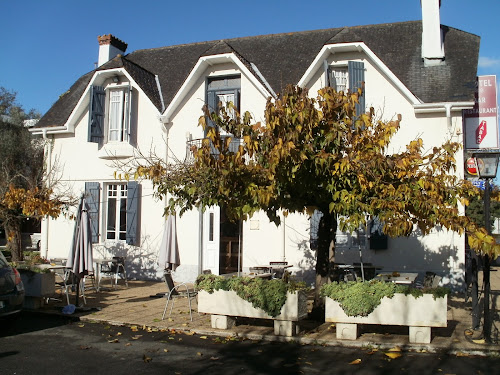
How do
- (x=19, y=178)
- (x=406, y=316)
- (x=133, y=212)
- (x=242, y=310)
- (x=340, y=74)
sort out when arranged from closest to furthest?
(x=406, y=316), (x=242, y=310), (x=340, y=74), (x=133, y=212), (x=19, y=178)

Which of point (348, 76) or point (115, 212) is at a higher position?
point (348, 76)

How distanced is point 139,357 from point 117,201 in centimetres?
927

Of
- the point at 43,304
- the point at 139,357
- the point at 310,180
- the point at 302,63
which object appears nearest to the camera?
the point at 139,357

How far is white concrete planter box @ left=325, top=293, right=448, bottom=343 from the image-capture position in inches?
299

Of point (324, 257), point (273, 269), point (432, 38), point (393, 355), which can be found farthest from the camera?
point (432, 38)

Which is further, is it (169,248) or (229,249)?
(229,249)

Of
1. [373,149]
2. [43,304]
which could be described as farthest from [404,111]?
[43,304]

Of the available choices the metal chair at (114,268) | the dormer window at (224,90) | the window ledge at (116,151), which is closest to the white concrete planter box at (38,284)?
the metal chair at (114,268)

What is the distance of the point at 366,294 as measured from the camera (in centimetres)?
791

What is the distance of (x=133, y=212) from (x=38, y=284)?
190 inches

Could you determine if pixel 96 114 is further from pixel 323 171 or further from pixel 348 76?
pixel 323 171

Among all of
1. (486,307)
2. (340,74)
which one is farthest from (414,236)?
(486,307)

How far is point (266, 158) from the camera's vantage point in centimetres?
763

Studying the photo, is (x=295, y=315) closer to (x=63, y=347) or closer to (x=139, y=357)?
(x=139, y=357)
